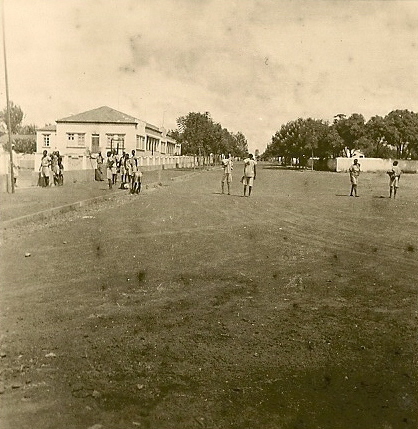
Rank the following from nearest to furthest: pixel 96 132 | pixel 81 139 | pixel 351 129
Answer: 1. pixel 96 132
2. pixel 81 139
3. pixel 351 129

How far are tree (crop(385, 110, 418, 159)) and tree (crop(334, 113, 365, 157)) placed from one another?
3598 mm

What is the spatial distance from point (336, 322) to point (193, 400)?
2.18 m

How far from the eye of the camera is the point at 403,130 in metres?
70.1

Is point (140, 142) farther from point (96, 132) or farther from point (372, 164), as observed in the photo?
point (372, 164)

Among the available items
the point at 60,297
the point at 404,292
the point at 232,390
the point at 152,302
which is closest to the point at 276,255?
the point at 404,292

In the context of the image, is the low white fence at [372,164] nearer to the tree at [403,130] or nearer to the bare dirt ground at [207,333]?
the tree at [403,130]

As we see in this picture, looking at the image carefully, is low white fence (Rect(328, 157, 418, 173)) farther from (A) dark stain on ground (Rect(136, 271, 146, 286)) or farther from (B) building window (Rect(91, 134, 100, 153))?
(A) dark stain on ground (Rect(136, 271, 146, 286))

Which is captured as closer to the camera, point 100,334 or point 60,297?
point 100,334

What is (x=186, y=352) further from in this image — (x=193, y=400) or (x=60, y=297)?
(x=60, y=297)

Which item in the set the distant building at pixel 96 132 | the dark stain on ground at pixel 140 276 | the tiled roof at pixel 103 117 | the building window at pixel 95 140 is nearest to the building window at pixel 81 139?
the distant building at pixel 96 132

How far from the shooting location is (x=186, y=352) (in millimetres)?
4281

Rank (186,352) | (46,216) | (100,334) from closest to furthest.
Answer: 1. (186,352)
2. (100,334)
3. (46,216)

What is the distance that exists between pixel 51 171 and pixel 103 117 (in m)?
38.1

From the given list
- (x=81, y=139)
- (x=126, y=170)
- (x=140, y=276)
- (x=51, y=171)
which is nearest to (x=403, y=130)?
(x=81, y=139)
